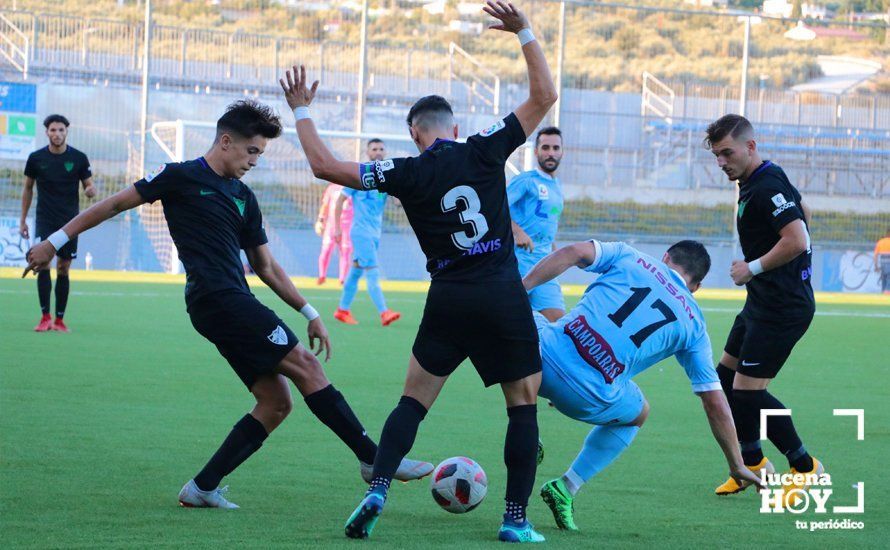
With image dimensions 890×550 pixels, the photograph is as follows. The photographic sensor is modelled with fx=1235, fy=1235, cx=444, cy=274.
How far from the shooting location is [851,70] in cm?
4256

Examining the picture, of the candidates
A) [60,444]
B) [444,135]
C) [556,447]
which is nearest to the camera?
[444,135]

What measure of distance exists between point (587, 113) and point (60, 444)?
26.2 meters

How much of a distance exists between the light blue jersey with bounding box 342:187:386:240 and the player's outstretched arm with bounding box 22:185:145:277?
10.7 metres

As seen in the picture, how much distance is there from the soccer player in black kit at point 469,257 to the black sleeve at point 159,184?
741mm

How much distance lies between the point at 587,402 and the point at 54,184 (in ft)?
32.2

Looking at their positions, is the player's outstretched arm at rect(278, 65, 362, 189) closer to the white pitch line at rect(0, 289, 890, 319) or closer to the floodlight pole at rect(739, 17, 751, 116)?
the white pitch line at rect(0, 289, 890, 319)

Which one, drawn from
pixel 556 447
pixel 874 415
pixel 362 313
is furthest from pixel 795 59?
pixel 556 447

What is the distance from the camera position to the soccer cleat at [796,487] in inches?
242

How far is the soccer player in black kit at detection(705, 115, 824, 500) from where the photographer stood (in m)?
6.60

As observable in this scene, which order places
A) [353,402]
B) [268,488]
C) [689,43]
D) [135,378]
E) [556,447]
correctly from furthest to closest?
[689,43] < [135,378] < [353,402] < [556,447] < [268,488]

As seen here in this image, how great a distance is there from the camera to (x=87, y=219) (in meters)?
5.41

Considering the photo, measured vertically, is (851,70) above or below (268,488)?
above

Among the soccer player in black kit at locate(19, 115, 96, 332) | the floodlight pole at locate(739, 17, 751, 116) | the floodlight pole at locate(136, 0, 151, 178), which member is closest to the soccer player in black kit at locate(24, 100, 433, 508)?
the soccer player in black kit at locate(19, 115, 96, 332)

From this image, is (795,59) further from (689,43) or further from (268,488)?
(268,488)
